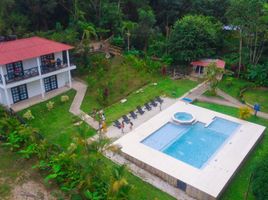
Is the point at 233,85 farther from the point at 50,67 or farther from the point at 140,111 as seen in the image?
the point at 50,67

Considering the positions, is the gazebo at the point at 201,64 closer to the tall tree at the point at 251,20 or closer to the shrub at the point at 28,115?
the tall tree at the point at 251,20

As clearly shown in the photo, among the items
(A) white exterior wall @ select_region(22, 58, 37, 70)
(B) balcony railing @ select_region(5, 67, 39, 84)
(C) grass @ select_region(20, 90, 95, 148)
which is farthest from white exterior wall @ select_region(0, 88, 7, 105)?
(A) white exterior wall @ select_region(22, 58, 37, 70)

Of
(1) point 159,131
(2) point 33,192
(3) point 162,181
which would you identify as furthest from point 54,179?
(1) point 159,131

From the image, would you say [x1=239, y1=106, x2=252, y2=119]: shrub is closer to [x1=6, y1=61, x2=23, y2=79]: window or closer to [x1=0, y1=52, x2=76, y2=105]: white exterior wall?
[x1=0, y1=52, x2=76, y2=105]: white exterior wall

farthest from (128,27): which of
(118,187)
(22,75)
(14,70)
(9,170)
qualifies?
(118,187)

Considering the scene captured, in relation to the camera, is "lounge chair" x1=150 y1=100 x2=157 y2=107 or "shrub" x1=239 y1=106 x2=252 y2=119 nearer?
"shrub" x1=239 y1=106 x2=252 y2=119

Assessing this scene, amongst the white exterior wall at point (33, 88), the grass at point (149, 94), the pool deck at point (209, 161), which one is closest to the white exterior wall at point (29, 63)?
the white exterior wall at point (33, 88)
